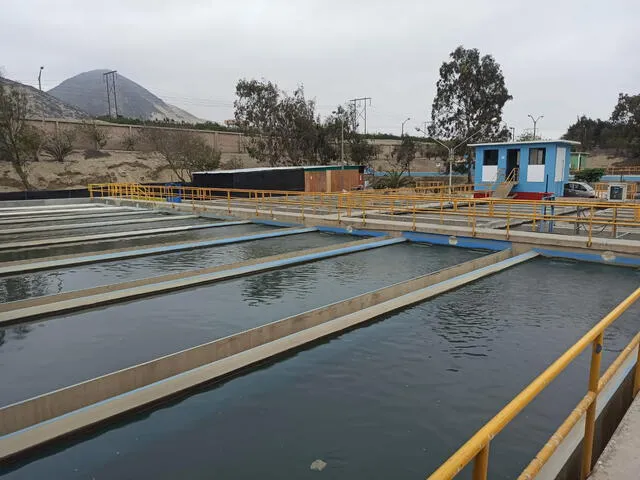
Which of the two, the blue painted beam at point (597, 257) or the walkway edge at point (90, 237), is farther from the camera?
the walkway edge at point (90, 237)

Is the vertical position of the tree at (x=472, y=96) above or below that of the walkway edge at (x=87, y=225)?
above

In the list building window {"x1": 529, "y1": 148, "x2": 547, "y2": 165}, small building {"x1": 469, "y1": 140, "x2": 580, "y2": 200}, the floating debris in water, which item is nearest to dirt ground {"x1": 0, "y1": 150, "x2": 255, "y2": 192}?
small building {"x1": 469, "y1": 140, "x2": 580, "y2": 200}

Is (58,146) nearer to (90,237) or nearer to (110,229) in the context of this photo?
(110,229)

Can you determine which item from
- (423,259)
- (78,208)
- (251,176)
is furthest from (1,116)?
(423,259)

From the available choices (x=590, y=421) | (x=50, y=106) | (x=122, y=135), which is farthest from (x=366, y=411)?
(x=50, y=106)

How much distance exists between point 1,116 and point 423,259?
37884 millimetres

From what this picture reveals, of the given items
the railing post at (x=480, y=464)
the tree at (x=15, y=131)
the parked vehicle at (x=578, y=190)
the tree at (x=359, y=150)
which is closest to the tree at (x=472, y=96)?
the tree at (x=359, y=150)

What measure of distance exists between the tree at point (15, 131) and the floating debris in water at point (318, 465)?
41650mm

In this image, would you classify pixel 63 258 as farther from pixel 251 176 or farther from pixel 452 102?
pixel 452 102

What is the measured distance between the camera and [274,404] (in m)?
5.75

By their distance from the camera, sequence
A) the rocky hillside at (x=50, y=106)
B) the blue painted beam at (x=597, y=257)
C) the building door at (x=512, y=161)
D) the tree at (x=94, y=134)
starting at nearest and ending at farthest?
the blue painted beam at (x=597, y=257), the building door at (x=512, y=161), the tree at (x=94, y=134), the rocky hillside at (x=50, y=106)

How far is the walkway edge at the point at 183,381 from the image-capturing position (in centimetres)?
491

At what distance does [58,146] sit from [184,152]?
45.9ft

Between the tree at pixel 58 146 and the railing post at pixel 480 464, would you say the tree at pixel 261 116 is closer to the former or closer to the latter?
the tree at pixel 58 146
